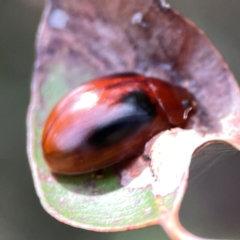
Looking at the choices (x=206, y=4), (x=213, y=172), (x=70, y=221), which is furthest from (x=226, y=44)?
(x=70, y=221)

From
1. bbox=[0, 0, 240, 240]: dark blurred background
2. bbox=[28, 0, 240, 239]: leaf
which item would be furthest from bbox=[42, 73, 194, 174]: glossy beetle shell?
bbox=[0, 0, 240, 240]: dark blurred background

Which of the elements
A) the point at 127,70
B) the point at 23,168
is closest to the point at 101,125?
the point at 127,70

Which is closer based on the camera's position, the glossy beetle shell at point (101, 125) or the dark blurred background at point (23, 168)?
the glossy beetle shell at point (101, 125)

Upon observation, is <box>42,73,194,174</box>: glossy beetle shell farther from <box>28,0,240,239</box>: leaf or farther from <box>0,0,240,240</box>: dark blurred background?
<box>0,0,240,240</box>: dark blurred background

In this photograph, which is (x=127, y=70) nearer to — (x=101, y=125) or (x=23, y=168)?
(x=101, y=125)

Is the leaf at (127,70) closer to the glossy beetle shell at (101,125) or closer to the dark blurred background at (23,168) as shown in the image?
the glossy beetle shell at (101,125)

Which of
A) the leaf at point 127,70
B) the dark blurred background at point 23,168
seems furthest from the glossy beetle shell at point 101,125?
the dark blurred background at point 23,168

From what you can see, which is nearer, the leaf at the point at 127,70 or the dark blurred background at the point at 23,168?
the leaf at the point at 127,70
